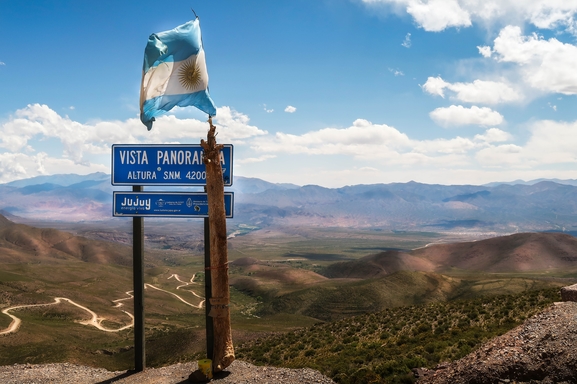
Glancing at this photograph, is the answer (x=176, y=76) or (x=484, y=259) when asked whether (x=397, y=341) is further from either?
(x=484, y=259)

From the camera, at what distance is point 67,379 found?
11.4 m

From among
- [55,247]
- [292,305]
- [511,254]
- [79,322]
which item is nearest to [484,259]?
[511,254]

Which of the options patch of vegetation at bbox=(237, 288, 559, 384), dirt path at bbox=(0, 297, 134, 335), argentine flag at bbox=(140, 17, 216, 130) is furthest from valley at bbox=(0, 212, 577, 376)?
argentine flag at bbox=(140, 17, 216, 130)

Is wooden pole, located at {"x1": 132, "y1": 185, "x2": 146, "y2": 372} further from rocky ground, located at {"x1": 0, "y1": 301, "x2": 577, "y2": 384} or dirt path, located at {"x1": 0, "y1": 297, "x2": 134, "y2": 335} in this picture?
dirt path, located at {"x1": 0, "y1": 297, "x2": 134, "y2": 335}

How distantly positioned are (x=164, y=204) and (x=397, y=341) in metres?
11.5

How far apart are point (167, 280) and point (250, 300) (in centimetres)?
3078

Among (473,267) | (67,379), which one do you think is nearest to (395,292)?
(67,379)

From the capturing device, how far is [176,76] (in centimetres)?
1104

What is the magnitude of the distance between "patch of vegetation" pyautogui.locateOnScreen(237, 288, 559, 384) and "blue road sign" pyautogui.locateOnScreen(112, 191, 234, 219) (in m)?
5.38

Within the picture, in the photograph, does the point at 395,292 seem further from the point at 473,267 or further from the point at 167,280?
the point at 473,267

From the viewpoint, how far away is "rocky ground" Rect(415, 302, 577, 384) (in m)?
7.69

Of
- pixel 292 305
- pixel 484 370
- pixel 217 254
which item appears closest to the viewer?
pixel 484 370

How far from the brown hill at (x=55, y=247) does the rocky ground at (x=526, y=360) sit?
13834 centimetres

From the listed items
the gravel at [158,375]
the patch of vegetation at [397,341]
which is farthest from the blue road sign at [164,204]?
the patch of vegetation at [397,341]
